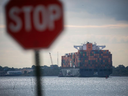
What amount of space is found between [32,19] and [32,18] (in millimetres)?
12

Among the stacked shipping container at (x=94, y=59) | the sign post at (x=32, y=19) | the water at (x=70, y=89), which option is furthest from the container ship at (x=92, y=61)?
the sign post at (x=32, y=19)

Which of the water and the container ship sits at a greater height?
the container ship

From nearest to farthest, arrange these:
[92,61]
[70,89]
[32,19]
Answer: [32,19], [70,89], [92,61]

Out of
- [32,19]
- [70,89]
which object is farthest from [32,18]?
[70,89]

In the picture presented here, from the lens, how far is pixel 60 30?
134 inches

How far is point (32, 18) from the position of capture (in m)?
3.41

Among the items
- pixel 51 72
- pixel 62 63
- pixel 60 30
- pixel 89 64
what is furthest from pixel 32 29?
pixel 51 72

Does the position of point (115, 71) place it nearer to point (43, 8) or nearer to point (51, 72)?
point (51, 72)

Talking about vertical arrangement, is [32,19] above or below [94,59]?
below

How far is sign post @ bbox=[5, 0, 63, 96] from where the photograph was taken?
3.39 meters

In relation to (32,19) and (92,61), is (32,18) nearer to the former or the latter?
(32,19)

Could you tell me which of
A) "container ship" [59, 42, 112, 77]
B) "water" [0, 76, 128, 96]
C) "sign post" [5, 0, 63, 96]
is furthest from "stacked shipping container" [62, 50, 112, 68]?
"sign post" [5, 0, 63, 96]

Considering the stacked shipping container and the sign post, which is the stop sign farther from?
the stacked shipping container

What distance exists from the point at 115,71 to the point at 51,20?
6800 inches
